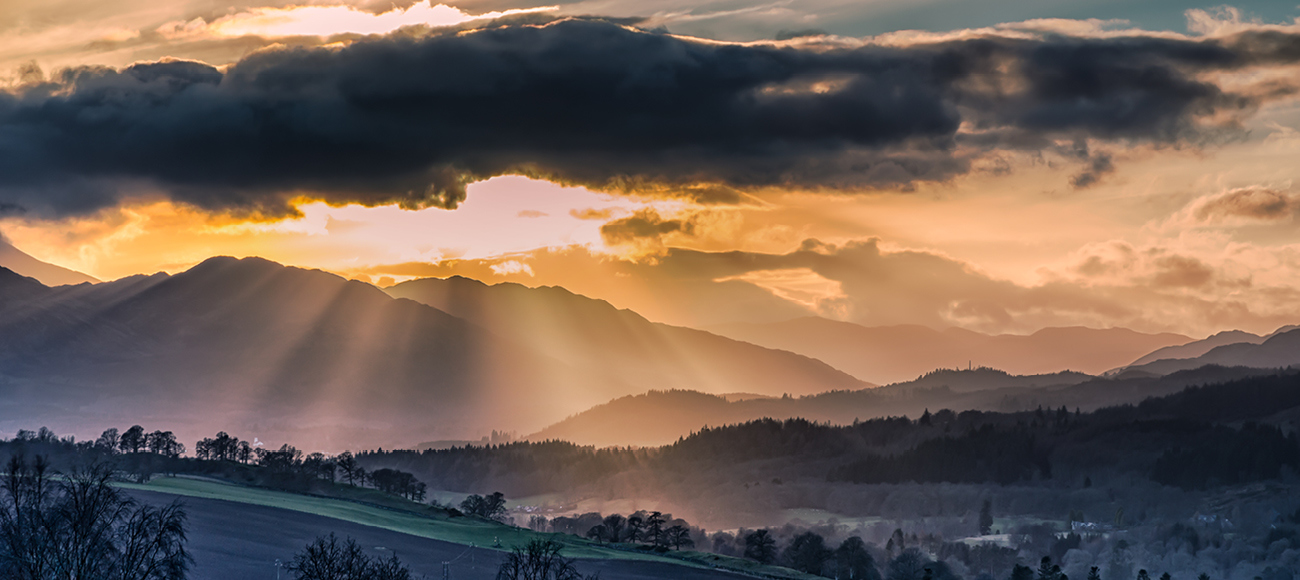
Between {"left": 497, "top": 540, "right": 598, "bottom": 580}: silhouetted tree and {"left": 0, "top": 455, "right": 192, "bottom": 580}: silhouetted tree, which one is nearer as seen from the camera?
{"left": 0, "top": 455, "right": 192, "bottom": 580}: silhouetted tree

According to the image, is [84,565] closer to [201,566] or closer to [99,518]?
[99,518]

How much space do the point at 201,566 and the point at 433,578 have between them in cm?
3688

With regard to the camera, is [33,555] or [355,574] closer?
[33,555]

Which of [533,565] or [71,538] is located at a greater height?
[71,538]

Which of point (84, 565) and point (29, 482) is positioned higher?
point (29, 482)

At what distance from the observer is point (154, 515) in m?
99.0

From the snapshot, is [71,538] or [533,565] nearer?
[71,538]

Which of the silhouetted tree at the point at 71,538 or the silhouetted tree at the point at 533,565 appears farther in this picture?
the silhouetted tree at the point at 533,565

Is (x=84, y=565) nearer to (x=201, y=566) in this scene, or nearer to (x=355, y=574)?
(x=355, y=574)

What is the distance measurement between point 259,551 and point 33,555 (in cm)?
10993

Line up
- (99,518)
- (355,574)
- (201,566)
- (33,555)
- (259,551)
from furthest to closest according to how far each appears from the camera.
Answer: (259,551) → (201,566) → (355,574) → (99,518) → (33,555)

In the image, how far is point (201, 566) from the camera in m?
176

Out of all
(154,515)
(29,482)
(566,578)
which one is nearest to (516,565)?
(566,578)

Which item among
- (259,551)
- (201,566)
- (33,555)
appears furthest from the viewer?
(259,551)
